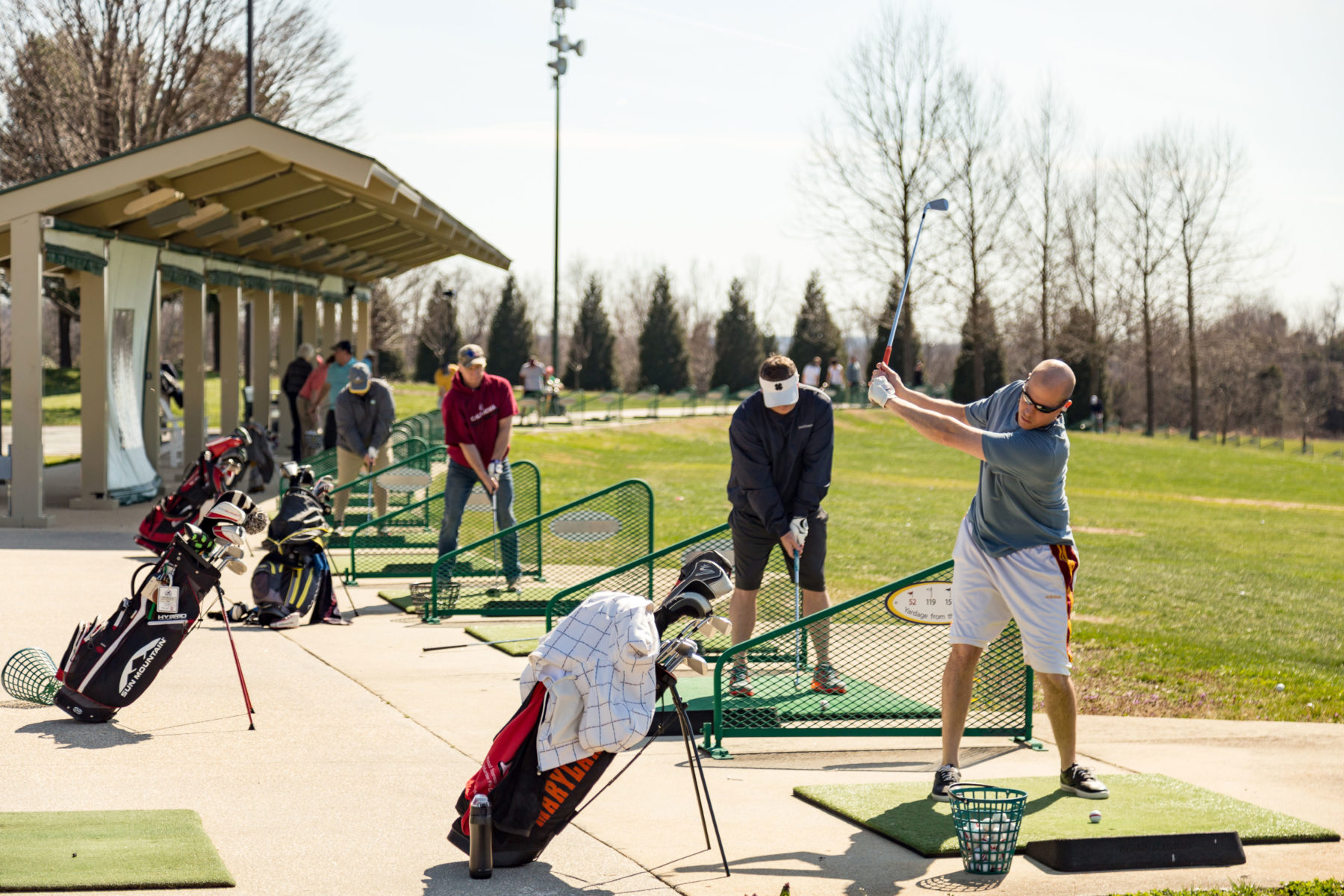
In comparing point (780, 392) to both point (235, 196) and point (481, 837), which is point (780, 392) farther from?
point (235, 196)

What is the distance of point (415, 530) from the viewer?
14.8m

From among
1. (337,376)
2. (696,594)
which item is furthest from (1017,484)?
(337,376)

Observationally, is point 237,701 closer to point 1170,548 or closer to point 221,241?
point 221,241

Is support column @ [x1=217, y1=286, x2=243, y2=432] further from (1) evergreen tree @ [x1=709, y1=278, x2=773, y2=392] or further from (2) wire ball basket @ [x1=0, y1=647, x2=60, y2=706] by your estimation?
(1) evergreen tree @ [x1=709, y1=278, x2=773, y2=392]

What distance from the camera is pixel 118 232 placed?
16.0 metres

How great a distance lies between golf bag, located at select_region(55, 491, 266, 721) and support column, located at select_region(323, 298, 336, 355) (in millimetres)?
20982

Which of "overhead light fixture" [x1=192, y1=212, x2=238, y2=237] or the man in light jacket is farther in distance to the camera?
"overhead light fixture" [x1=192, y1=212, x2=238, y2=237]

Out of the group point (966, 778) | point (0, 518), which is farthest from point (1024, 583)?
point (0, 518)

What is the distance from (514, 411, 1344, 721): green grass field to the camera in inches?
369

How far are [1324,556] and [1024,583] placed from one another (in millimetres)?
15258

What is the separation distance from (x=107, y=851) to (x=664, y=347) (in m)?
67.5

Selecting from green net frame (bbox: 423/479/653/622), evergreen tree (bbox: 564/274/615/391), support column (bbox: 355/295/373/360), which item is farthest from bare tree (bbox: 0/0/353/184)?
evergreen tree (bbox: 564/274/615/391)

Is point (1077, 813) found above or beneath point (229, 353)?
beneath

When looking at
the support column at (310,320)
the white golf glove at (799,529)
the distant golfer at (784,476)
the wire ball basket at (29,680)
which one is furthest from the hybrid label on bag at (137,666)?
the support column at (310,320)
